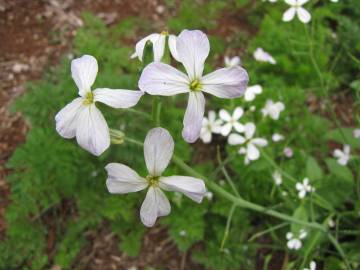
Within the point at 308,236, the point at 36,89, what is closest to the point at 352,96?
the point at 308,236

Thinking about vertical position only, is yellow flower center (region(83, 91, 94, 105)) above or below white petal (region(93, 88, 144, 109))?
Result: below

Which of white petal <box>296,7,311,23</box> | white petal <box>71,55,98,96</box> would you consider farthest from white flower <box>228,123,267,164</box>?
white petal <box>71,55,98,96</box>

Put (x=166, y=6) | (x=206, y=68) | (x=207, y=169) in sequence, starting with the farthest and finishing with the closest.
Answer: (x=166, y=6)
(x=206, y=68)
(x=207, y=169)

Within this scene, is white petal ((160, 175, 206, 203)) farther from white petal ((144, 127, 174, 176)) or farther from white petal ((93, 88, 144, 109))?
white petal ((93, 88, 144, 109))

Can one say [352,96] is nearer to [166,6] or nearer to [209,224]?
[209,224]

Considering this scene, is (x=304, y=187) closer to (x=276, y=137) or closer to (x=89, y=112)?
(x=276, y=137)

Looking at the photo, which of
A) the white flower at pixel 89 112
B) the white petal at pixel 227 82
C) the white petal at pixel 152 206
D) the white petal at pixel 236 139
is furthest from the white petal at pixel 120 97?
the white petal at pixel 236 139
